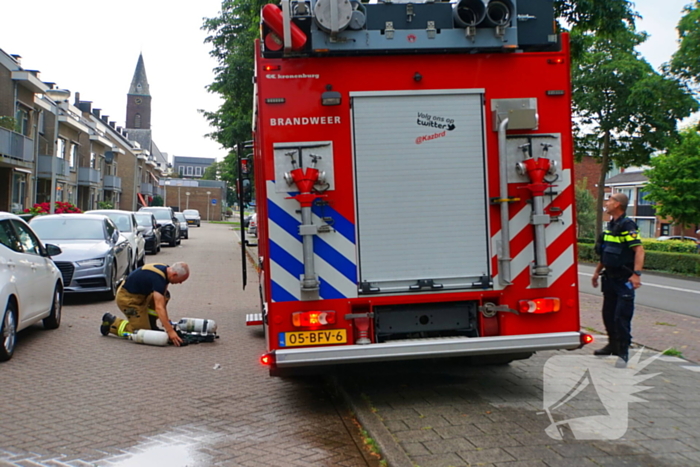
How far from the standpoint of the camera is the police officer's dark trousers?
6.90 meters

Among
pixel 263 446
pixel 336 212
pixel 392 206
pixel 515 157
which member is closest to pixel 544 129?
pixel 515 157

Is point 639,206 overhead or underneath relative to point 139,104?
underneath

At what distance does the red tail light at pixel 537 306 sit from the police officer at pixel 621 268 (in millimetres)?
1831

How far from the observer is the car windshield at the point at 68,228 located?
12672 millimetres

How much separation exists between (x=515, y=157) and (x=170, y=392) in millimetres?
3653

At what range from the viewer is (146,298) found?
862cm

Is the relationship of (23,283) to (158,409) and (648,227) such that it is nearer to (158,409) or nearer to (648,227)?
(158,409)

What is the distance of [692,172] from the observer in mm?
34500

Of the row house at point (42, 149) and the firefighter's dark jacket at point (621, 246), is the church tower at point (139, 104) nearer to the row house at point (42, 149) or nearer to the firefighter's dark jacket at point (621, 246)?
the row house at point (42, 149)

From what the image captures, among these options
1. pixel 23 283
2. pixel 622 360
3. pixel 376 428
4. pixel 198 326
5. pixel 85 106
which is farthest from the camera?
pixel 85 106

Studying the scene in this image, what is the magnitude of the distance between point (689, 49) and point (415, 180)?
20338 mm

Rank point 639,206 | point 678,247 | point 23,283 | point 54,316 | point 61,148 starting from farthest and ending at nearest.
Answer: point 639,206
point 61,148
point 678,247
point 54,316
point 23,283

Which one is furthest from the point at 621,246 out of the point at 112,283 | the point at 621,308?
the point at 112,283

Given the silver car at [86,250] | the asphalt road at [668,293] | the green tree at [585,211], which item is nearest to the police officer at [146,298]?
the silver car at [86,250]
